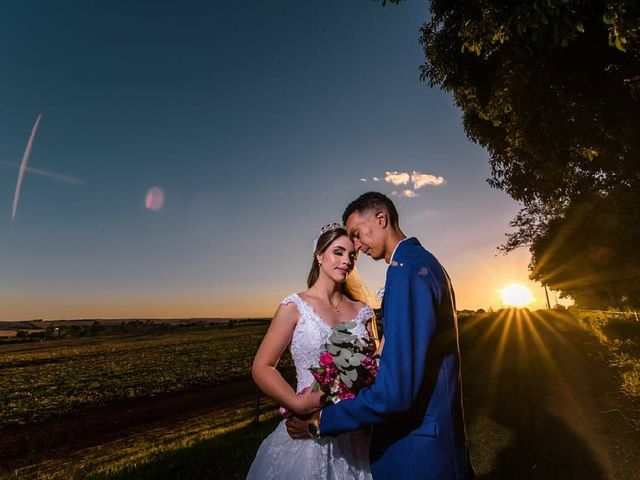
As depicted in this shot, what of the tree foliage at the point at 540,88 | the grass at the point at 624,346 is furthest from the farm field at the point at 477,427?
the tree foliage at the point at 540,88

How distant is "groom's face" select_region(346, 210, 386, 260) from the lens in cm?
242

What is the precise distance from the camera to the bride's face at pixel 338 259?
3.74 metres

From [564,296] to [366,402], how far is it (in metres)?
70.5

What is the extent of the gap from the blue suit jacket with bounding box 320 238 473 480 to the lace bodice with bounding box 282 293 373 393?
1236 mm

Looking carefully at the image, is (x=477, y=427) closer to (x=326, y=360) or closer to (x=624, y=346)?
(x=326, y=360)

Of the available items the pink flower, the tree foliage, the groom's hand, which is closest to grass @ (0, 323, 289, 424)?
the groom's hand

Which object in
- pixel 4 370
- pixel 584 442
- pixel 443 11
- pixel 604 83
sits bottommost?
pixel 4 370

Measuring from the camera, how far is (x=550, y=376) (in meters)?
13.4

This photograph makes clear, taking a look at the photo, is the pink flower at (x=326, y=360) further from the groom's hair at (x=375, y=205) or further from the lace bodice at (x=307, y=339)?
the groom's hair at (x=375, y=205)

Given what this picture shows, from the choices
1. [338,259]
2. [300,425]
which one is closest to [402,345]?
[300,425]

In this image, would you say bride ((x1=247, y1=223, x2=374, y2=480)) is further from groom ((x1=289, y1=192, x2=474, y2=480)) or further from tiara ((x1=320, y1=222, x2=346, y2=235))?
groom ((x1=289, y1=192, x2=474, y2=480))

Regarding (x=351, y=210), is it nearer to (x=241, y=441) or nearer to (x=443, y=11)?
(x=241, y=441)

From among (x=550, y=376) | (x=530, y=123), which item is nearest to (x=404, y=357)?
(x=530, y=123)

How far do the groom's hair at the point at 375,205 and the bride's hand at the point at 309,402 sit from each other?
1237mm
